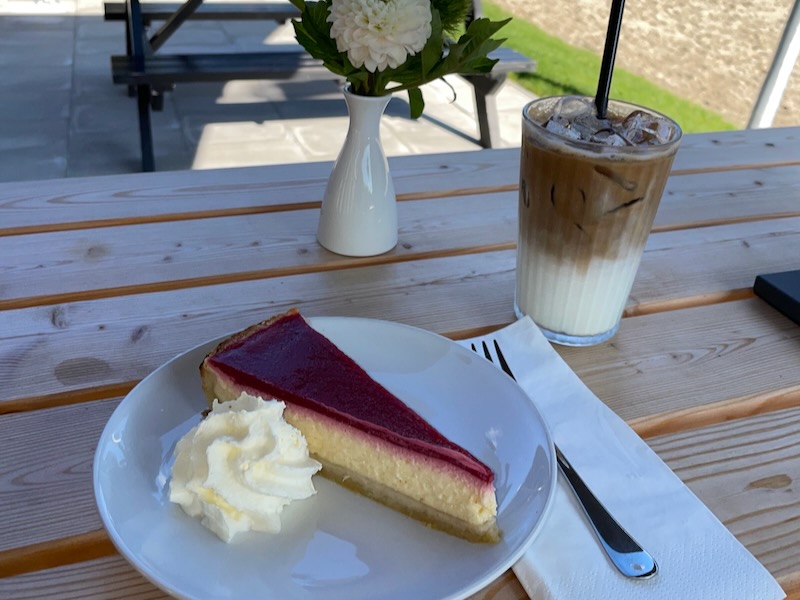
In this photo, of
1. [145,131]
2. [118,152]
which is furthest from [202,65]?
[118,152]

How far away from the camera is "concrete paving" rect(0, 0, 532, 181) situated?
8.93ft

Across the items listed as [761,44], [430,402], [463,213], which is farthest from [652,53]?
[430,402]

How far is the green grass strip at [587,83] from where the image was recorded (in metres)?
3.86

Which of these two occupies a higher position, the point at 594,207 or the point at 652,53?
the point at 594,207

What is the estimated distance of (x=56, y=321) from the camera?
82 cm

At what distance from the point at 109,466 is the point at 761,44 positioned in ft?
19.3

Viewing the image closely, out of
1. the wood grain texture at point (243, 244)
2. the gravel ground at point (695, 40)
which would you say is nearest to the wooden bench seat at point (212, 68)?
the wood grain texture at point (243, 244)

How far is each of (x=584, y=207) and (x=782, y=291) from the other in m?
0.33

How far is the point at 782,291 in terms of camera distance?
912 mm

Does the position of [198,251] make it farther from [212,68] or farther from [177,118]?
[177,118]

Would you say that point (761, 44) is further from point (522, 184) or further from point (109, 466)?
point (109, 466)

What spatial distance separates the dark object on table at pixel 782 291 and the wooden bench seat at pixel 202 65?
146 cm

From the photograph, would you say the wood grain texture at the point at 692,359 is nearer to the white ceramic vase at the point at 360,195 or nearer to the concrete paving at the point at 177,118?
the white ceramic vase at the point at 360,195

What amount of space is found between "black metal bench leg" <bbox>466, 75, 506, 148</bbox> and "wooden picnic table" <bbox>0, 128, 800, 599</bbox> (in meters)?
1.73
